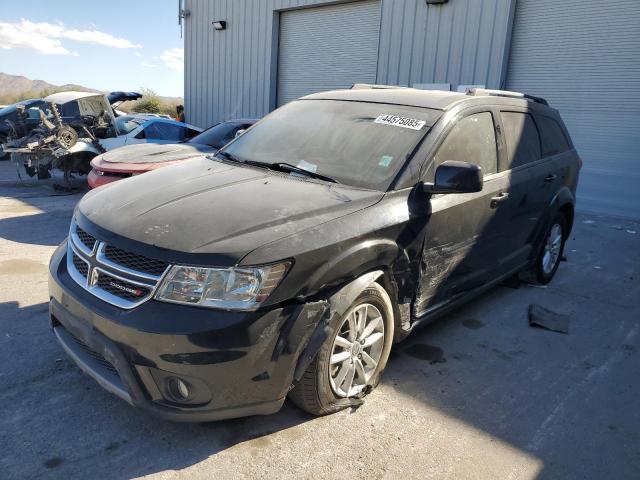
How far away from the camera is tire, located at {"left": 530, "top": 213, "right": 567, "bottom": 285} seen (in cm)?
506

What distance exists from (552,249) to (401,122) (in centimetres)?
273

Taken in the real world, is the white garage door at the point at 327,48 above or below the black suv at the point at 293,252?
above

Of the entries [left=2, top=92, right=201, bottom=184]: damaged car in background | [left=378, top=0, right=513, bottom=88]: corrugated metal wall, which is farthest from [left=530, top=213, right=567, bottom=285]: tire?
[left=2, top=92, right=201, bottom=184]: damaged car in background

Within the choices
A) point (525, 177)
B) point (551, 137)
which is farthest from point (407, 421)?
point (551, 137)

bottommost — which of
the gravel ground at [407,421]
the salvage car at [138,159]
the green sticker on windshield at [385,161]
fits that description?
the gravel ground at [407,421]

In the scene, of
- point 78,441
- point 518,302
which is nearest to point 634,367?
point 518,302

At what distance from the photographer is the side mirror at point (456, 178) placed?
3.03 m

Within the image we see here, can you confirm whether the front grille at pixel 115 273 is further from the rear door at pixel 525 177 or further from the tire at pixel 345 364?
the rear door at pixel 525 177

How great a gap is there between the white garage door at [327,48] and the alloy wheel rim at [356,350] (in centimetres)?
999

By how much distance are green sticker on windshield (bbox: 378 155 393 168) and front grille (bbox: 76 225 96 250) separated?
5.64 feet

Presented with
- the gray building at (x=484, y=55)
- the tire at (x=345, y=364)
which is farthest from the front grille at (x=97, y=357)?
the gray building at (x=484, y=55)

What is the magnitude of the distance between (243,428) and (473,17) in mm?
9692

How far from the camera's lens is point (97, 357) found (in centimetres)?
259

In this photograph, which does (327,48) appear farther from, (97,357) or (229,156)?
(97,357)
